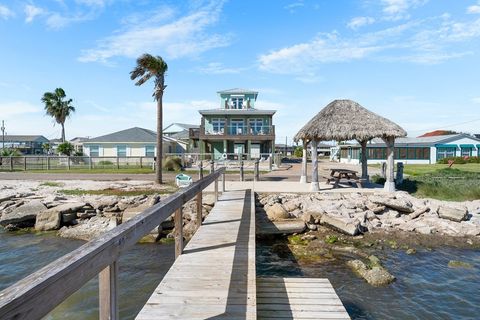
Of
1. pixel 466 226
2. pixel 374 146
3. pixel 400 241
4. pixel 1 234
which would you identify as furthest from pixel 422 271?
pixel 374 146

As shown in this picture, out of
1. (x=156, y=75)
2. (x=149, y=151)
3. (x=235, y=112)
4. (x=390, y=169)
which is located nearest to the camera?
(x=390, y=169)

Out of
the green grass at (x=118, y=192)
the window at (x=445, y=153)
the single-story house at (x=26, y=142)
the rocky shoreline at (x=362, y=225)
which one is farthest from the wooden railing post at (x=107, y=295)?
the single-story house at (x=26, y=142)

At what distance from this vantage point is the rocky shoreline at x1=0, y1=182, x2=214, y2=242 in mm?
11531

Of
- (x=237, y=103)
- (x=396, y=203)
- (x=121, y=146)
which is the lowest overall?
(x=396, y=203)

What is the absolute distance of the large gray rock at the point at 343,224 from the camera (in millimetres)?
10609

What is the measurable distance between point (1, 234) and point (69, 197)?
3.35 metres

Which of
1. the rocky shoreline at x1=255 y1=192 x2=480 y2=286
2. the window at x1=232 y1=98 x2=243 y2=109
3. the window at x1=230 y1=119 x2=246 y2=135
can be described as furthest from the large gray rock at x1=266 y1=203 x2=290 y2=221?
the window at x1=232 y1=98 x2=243 y2=109

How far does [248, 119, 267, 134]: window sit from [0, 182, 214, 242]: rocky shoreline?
72.3 feet

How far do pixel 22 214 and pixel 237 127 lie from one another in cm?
2598

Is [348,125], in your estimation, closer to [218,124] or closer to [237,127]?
[237,127]

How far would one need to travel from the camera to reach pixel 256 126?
36562 mm

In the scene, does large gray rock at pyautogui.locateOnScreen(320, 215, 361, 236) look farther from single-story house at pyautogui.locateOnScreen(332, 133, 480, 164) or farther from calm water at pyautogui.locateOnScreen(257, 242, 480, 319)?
single-story house at pyautogui.locateOnScreen(332, 133, 480, 164)

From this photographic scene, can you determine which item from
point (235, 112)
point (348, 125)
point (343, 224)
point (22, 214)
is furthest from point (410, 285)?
point (235, 112)

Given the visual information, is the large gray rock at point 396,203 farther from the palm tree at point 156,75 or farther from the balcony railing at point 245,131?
the balcony railing at point 245,131
